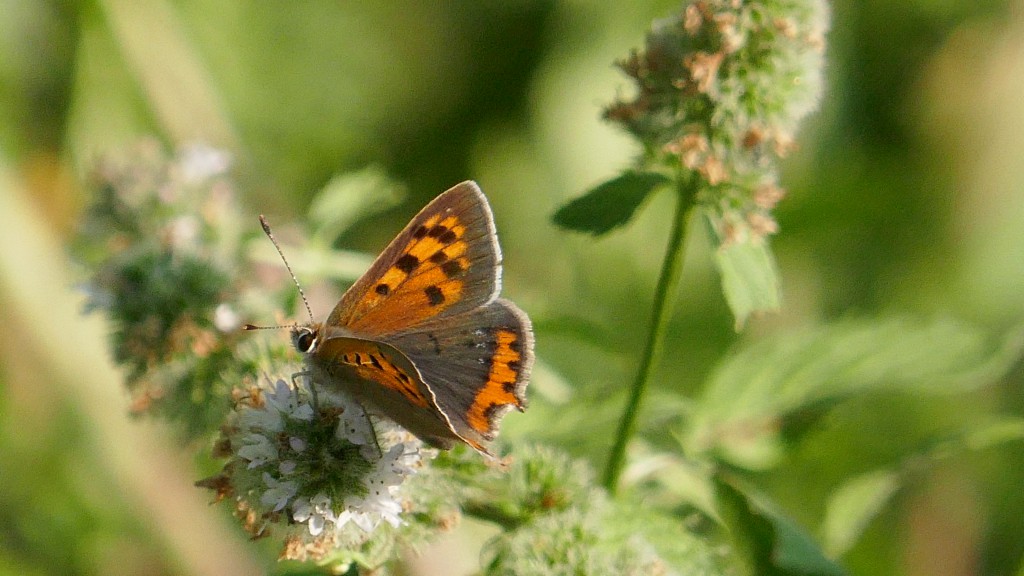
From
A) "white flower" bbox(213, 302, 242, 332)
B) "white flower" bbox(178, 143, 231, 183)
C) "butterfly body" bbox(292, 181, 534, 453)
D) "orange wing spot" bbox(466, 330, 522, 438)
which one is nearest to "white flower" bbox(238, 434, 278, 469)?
"butterfly body" bbox(292, 181, 534, 453)

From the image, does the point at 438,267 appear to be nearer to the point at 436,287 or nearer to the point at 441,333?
the point at 436,287

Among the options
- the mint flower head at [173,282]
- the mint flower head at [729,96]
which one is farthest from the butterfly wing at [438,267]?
the mint flower head at [173,282]

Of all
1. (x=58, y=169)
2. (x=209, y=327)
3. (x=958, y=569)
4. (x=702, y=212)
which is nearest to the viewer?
(x=702, y=212)

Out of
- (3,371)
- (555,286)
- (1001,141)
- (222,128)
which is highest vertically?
(222,128)

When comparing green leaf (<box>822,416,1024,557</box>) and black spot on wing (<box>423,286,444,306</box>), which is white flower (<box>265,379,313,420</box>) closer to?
black spot on wing (<box>423,286,444,306</box>)

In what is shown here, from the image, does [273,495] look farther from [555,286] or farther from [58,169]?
[58,169]

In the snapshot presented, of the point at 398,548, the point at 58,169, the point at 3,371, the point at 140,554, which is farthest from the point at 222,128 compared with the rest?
the point at 398,548
